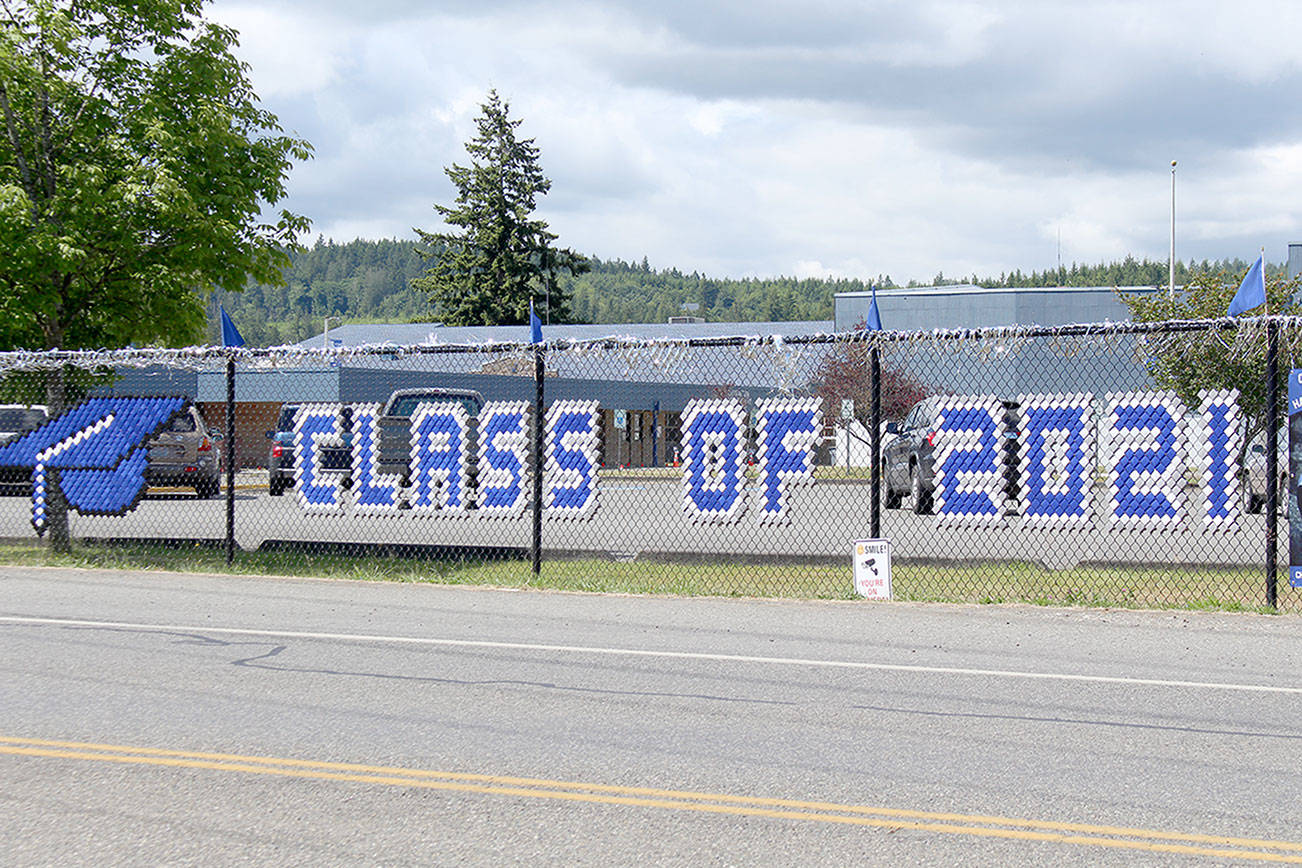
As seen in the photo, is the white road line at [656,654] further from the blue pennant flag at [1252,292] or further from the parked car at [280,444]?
the parked car at [280,444]

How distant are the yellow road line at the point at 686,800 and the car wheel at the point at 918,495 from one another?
1261 centimetres

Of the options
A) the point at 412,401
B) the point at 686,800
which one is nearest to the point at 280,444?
the point at 412,401

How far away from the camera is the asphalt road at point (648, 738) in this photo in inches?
169

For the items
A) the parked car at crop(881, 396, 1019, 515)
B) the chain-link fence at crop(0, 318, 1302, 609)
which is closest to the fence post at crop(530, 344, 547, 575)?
the chain-link fence at crop(0, 318, 1302, 609)

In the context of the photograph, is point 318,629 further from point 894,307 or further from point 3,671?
point 894,307

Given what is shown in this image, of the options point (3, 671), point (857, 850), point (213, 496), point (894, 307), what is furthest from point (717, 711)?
point (894, 307)

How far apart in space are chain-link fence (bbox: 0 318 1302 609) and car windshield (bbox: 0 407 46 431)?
35 cm

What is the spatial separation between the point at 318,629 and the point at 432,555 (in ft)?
12.3

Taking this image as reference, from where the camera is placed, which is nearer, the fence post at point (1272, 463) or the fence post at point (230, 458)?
the fence post at point (1272, 463)

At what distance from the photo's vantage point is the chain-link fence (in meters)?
9.95

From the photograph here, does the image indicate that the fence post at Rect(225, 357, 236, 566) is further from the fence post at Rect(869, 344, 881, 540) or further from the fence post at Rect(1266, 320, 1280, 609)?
the fence post at Rect(1266, 320, 1280, 609)

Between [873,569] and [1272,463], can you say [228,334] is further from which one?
[1272,463]

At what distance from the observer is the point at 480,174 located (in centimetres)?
7838

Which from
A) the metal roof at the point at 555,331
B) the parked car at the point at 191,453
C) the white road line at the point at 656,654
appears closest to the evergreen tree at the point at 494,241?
the metal roof at the point at 555,331
